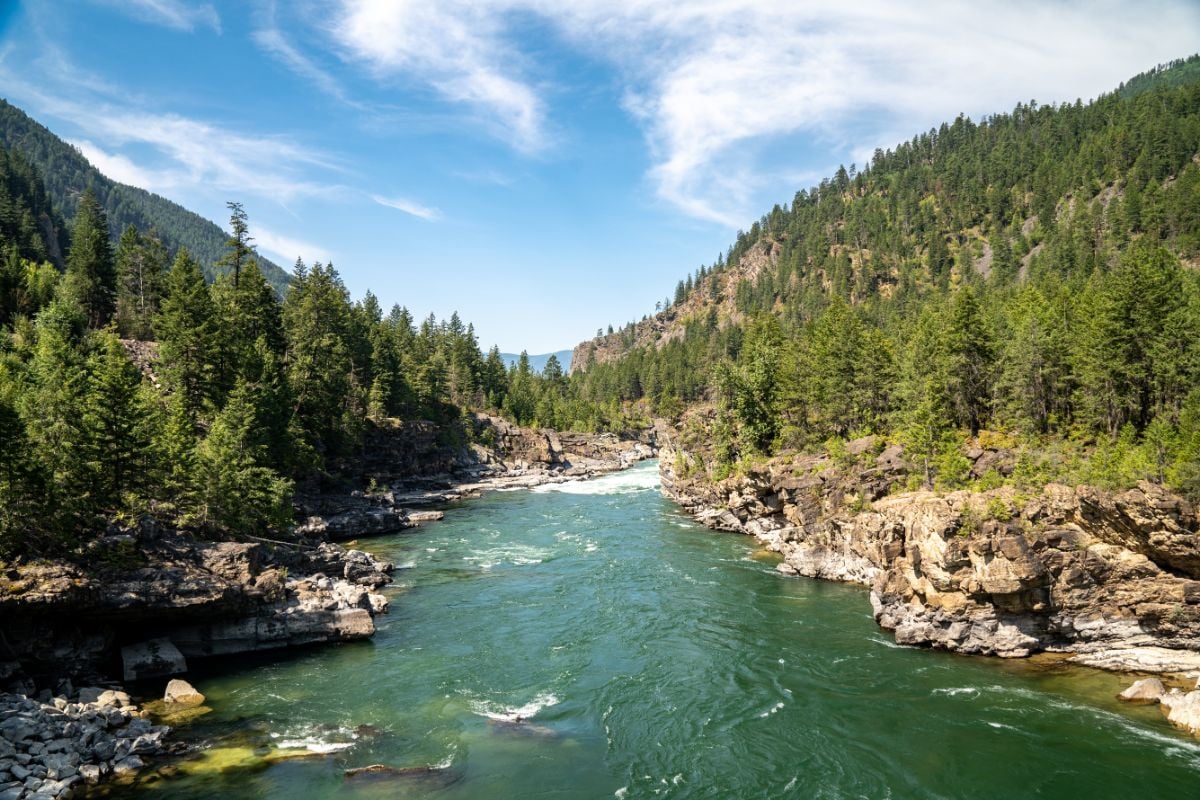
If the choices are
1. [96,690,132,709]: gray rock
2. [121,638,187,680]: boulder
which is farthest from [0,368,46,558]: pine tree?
[96,690,132,709]: gray rock

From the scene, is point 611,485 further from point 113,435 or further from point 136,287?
point 113,435

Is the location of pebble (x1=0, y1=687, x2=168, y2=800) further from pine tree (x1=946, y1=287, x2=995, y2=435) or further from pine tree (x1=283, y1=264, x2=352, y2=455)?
pine tree (x1=946, y1=287, x2=995, y2=435)

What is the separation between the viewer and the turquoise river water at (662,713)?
21.2 m

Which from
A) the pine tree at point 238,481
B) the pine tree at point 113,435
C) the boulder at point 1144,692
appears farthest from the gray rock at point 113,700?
the boulder at point 1144,692

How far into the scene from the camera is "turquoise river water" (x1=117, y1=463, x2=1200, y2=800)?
21203 millimetres

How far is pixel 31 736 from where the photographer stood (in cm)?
2106

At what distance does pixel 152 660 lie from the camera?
28938mm

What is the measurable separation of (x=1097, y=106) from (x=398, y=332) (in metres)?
195

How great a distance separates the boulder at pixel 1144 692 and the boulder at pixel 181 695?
39.6 metres

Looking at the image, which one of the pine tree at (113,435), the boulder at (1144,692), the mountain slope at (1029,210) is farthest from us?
the mountain slope at (1029,210)

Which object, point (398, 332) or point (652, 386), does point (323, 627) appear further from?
point (652, 386)

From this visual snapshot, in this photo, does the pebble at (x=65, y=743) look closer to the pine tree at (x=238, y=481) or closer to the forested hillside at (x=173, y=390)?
the forested hillside at (x=173, y=390)

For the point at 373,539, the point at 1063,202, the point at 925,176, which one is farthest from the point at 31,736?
the point at 925,176

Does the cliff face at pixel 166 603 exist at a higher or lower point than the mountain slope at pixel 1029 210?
lower
